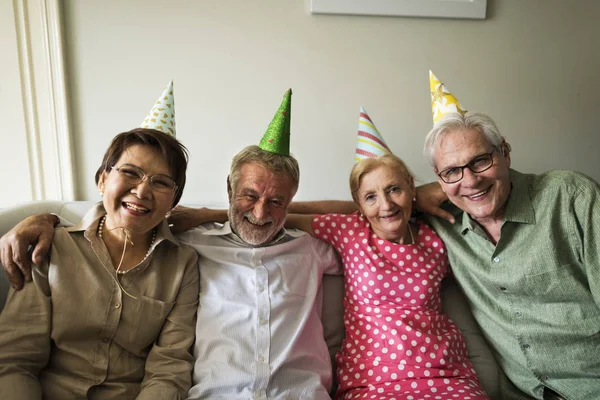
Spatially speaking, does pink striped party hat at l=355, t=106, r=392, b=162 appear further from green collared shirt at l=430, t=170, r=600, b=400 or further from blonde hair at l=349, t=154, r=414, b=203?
green collared shirt at l=430, t=170, r=600, b=400

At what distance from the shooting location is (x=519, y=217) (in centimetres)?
144

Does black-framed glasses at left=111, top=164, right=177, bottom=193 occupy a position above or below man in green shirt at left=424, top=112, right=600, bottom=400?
above

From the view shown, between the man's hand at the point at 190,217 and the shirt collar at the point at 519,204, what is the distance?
3.11ft

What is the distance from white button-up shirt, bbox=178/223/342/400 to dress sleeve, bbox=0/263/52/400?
445mm

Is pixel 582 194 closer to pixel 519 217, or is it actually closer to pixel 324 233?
pixel 519 217

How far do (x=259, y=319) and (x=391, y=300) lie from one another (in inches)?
19.3

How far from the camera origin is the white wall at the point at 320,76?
1.92 meters

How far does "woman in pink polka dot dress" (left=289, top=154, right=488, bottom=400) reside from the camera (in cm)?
145

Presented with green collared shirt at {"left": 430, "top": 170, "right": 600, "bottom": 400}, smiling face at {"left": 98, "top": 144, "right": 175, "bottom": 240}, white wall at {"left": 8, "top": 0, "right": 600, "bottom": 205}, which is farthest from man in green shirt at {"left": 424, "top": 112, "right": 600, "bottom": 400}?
smiling face at {"left": 98, "top": 144, "right": 175, "bottom": 240}

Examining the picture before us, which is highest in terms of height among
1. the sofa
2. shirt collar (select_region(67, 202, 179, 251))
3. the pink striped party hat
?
the pink striped party hat

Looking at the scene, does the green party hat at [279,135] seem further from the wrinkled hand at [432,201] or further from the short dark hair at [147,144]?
the wrinkled hand at [432,201]

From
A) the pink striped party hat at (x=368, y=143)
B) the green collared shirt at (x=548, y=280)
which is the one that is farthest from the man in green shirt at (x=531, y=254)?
the pink striped party hat at (x=368, y=143)

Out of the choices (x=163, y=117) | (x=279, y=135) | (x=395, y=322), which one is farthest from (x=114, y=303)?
(x=395, y=322)

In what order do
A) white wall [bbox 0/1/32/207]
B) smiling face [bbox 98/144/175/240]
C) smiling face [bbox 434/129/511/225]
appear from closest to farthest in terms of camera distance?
smiling face [bbox 98/144/175/240], smiling face [bbox 434/129/511/225], white wall [bbox 0/1/32/207]
